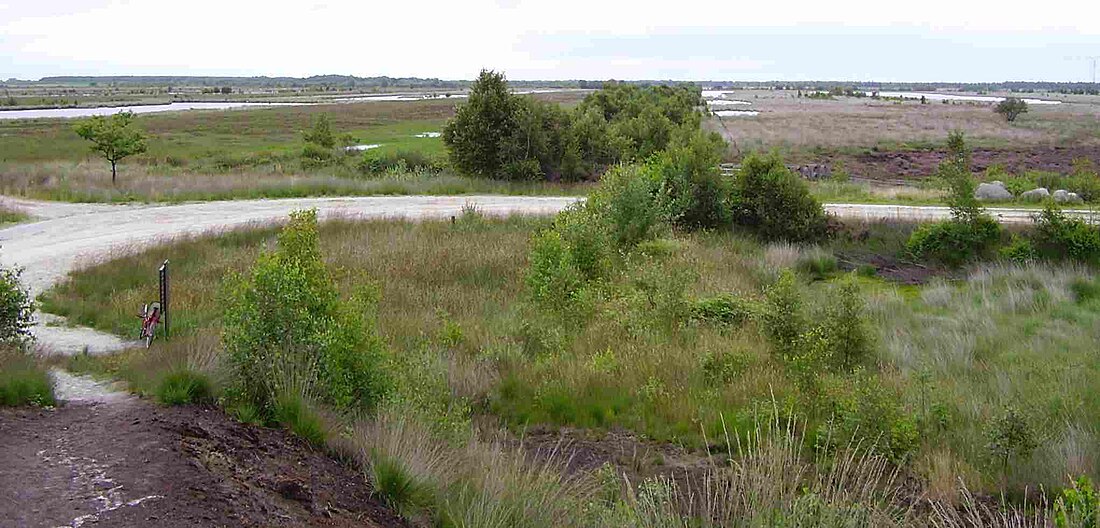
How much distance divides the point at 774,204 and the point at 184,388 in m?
16.1

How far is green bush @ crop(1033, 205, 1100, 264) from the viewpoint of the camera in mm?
18625

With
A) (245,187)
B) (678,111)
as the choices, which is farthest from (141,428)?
(678,111)

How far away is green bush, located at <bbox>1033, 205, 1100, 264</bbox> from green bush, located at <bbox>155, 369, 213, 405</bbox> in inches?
660

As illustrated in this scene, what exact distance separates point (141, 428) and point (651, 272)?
8118 mm

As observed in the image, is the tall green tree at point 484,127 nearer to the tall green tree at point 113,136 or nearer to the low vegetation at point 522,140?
the low vegetation at point 522,140

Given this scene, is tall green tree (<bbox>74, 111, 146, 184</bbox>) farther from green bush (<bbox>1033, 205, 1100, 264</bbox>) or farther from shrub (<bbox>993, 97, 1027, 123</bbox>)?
shrub (<bbox>993, 97, 1027, 123</bbox>)

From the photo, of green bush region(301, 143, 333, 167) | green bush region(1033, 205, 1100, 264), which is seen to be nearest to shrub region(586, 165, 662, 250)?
green bush region(1033, 205, 1100, 264)

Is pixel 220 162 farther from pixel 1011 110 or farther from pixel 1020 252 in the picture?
pixel 1011 110

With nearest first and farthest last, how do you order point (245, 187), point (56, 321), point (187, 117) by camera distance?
point (56, 321), point (245, 187), point (187, 117)

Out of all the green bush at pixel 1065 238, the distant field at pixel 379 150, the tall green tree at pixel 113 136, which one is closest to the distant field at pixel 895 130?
the distant field at pixel 379 150

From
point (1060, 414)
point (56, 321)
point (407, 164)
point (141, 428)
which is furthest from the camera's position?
point (407, 164)

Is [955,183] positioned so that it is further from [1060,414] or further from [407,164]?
[407,164]

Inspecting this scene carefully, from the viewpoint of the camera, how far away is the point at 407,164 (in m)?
36.2

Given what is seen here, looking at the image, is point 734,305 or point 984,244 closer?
point 734,305
